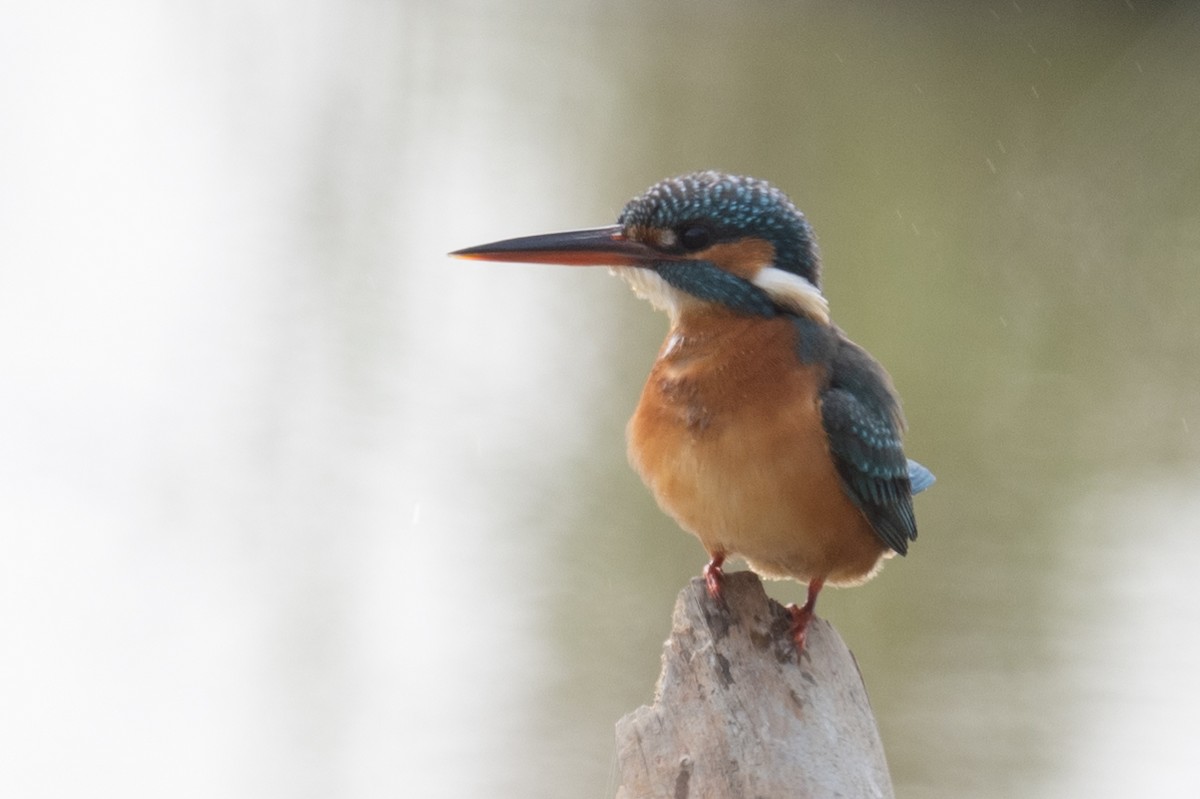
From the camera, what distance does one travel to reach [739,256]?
2.74 metres

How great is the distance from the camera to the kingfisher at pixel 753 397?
8.45 ft

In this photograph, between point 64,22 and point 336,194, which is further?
point 64,22

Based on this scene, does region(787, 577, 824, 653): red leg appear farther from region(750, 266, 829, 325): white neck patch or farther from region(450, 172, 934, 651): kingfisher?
region(750, 266, 829, 325): white neck patch

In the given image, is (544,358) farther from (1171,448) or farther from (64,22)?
(64,22)

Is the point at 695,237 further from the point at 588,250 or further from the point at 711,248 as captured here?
the point at 588,250

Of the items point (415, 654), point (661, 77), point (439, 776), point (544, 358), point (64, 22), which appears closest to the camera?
point (439, 776)

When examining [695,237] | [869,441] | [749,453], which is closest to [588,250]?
[695,237]

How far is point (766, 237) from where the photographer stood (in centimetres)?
276

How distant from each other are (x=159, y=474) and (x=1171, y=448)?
16.1 ft

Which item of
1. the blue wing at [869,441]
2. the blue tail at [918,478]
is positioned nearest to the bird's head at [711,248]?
the blue wing at [869,441]

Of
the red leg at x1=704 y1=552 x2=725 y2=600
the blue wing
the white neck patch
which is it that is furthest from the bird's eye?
the red leg at x1=704 y1=552 x2=725 y2=600

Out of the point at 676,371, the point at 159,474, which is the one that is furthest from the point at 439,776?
the point at 676,371

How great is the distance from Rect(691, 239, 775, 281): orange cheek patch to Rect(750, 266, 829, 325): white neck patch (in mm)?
18

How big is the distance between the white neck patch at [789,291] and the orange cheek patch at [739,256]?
2 centimetres
